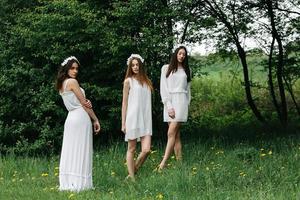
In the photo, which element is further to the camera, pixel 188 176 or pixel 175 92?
pixel 175 92

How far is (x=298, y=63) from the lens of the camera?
16453 millimetres

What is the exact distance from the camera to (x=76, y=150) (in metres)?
9.06

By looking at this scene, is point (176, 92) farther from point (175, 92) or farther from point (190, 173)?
point (190, 173)

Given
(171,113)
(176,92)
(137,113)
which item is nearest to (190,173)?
(137,113)

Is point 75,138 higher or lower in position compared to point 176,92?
lower

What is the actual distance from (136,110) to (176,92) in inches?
42.1

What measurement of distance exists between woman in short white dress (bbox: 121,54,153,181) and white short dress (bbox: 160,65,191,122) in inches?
29.0

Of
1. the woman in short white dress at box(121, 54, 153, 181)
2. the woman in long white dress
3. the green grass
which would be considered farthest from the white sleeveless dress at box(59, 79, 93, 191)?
the woman in short white dress at box(121, 54, 153, 181)

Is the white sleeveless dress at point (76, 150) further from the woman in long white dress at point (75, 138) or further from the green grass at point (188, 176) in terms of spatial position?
the green grass at point (188, 176)

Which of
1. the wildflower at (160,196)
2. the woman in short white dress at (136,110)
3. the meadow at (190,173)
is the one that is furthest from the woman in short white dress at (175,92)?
the wildflower at (160,196)

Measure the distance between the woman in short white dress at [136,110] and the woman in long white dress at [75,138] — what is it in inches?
27.8

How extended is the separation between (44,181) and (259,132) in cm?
747

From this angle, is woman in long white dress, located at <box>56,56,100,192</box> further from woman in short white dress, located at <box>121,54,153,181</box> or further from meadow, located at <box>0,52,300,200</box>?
woman in short white dress, located at <box>121,54,153,181</box>

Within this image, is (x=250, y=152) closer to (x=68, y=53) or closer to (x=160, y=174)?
(x=160, y=174)
